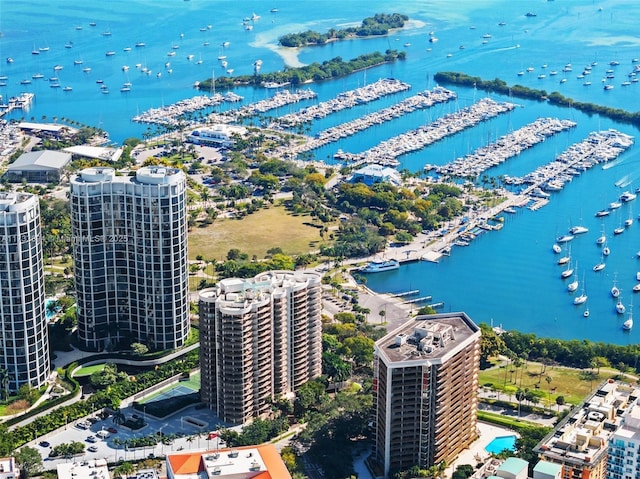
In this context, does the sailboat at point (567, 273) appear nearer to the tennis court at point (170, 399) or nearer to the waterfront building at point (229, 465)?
the tennis court at point (170, 399)

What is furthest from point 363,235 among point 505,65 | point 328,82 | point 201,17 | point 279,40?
point 201,17

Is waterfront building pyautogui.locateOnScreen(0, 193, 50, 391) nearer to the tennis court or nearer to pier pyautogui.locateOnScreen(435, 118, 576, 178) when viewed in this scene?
the tennis court

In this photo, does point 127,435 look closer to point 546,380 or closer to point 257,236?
point 546,380

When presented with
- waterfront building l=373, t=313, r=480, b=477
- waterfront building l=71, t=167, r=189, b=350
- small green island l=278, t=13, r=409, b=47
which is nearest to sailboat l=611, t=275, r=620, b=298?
waterfront building l=373, t=313, r=480, b=477

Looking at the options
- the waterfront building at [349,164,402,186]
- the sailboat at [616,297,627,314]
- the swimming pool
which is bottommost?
the sailboat at [616,297,627,314]

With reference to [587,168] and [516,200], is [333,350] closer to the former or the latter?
[516,200]

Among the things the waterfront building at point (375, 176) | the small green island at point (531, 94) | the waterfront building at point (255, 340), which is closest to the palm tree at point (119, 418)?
the waterfront building at point (255, 340)

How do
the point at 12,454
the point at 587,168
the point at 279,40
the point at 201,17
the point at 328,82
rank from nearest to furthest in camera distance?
the point at 12,454 < the point at 587,168 < the point at 328,82 < the point at 279,40 < the point at 201,17
